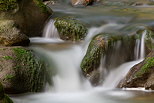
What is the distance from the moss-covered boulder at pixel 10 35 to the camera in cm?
747

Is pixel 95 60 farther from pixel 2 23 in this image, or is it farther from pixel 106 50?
pixel 2 23

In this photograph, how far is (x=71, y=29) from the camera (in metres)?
8.52

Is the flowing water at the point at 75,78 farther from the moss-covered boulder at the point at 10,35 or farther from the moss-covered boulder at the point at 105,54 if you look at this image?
the moss-covered boulder at the point at 10,35

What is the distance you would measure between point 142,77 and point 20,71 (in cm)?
249

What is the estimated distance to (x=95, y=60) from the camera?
22.1ft

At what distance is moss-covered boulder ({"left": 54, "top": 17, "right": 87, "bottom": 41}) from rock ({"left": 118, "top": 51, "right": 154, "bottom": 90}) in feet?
8.07

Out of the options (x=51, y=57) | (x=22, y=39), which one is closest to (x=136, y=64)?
(x=51, y=57)

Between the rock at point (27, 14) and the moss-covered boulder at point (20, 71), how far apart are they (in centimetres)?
211

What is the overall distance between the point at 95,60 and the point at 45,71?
112 cm

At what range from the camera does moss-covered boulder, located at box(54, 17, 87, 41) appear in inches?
333

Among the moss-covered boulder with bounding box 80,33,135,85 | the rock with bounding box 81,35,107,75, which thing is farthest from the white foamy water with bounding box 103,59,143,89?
the rock with bounding box 81,35,107,75

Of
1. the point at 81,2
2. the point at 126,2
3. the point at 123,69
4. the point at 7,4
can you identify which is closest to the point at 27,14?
the point at 7,4

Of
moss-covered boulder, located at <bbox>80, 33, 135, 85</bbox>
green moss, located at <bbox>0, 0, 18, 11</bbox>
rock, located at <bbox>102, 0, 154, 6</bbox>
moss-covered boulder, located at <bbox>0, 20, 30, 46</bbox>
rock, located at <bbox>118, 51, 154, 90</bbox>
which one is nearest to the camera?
rock, located at <bbox>118, 51, 154, 90</bbox>

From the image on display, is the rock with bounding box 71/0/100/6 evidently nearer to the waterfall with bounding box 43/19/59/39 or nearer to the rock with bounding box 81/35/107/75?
the waterfall with bounding box 43/19/59/39
